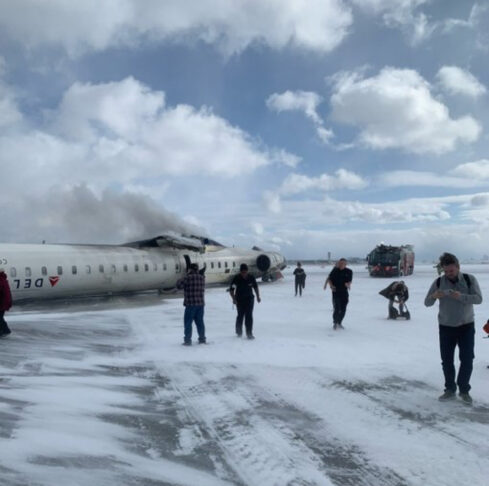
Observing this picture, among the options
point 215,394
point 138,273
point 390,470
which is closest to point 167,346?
point 215,394

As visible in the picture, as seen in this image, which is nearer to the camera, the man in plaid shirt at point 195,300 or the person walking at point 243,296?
the man in plaid shirt at point 195,300

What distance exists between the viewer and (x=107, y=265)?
65.9 feet

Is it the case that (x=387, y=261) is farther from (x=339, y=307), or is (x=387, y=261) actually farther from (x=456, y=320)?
(x=456, y=320)

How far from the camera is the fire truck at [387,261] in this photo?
3950cm

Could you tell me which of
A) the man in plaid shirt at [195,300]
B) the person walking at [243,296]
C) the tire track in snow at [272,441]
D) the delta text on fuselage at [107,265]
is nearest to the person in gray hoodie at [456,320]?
the tire track in snow at [272,441]

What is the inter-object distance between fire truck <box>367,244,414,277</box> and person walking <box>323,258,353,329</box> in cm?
2967

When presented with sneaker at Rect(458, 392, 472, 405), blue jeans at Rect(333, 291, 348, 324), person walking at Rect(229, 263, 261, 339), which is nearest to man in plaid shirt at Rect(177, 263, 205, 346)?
person walking at Rect(229, 263, 261, 339)

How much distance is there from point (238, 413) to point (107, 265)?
642 inches

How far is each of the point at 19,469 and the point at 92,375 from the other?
3.21 m

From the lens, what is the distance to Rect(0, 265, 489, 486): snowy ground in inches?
141

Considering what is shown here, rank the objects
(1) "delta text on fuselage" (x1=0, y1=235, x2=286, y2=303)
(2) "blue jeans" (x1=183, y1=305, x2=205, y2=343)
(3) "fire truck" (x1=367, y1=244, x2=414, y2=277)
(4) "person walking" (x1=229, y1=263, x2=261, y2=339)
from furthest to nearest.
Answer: (3) "fire truck" (x1=367, y1=244, x2=414, y2=277), (1) "delta text on fuselage" (x1=0, y1=235, x2=286, y2=303), (4) "person walking" (x1=229, y1=263, x2=261, y2=339), (2) "blue jeans" (x1=183, y1=305, x2=205, y2=343)

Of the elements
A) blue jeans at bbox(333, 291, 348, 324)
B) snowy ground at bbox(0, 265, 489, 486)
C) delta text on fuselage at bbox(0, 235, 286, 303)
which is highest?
delta text on fuselage at bbox(0, 235, 286, 303)

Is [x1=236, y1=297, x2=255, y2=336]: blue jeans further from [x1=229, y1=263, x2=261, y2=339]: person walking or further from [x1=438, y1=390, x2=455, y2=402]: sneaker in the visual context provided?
[x1=438, y1=390, x2=455, y2=402]: sneaker

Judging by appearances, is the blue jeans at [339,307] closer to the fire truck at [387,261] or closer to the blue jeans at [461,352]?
the blue jeans at [461,352]
